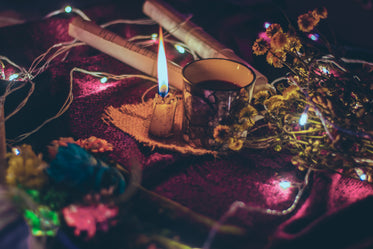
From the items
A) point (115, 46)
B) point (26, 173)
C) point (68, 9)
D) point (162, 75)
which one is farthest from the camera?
point (68, 9)

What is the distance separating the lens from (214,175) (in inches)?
21.8

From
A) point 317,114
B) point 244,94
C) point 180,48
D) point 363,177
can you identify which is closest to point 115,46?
point 180,48

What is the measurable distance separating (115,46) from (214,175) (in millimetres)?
462

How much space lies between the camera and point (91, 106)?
0.69 metres

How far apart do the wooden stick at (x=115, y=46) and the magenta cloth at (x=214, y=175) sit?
1.8 inches

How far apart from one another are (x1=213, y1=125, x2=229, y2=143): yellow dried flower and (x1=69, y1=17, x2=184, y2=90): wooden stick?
27cm

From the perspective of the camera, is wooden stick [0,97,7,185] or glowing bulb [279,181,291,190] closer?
wooden stick [0,97,7,185]

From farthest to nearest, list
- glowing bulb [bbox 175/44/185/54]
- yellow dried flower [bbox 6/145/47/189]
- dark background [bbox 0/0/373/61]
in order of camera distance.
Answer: glowing bulb [bbox 175/44/185/54]
dark background [bbox 0/0/373/61]
yellow dried flower [bbox 6/145/47/189]

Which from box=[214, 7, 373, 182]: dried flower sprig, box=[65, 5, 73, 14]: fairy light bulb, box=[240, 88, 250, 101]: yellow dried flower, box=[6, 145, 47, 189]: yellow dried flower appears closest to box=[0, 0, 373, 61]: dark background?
box=[65, 5, 73, 14]: fairy light bulb

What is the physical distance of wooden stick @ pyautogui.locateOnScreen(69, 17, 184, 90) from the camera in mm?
767

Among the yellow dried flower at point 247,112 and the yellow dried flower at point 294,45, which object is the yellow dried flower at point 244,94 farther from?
the yellow dried flower at point 294,45

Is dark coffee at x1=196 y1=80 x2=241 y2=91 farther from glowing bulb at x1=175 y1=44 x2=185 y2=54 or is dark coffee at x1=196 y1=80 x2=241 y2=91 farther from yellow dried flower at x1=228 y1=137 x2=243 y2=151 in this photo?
glowing bulb at x1=175 y1=44 x2=185 y2=54

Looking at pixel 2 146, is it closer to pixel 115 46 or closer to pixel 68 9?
pixel 115 46

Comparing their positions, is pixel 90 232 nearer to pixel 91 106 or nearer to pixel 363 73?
pixel 91 106
